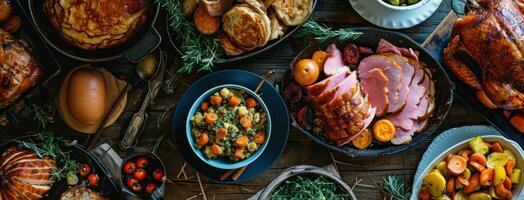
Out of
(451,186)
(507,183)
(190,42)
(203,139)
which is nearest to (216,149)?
(203,139)

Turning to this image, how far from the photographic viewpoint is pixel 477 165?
2.96 metres

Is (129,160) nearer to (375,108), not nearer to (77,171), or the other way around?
(77,171)

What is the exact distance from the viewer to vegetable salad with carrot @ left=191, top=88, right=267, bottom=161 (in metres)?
2.75

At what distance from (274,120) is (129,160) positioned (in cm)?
58

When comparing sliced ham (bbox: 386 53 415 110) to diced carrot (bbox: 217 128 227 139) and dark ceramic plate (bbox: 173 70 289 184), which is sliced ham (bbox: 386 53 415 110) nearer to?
dark ceramic plate (bbox: 173 70 289 184)

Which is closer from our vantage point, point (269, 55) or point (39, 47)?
point (39, 47)

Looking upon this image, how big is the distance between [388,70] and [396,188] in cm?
50

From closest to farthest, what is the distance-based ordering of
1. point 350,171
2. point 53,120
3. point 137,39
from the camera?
point 137,39 → point 53,120 → point 350,171

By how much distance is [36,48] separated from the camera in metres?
2.66

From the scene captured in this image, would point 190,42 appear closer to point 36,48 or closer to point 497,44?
point 36,48

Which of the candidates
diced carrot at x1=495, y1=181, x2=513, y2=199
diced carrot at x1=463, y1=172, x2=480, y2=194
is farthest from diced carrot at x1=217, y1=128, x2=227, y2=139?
diced carrot at x1=495, y1=181, x2=513, y2=199

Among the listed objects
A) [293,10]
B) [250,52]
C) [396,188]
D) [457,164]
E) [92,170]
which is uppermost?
[293,10]

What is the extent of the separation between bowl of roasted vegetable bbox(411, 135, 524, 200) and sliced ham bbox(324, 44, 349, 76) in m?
0.54

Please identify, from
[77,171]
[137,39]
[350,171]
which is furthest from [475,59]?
[77,171]
